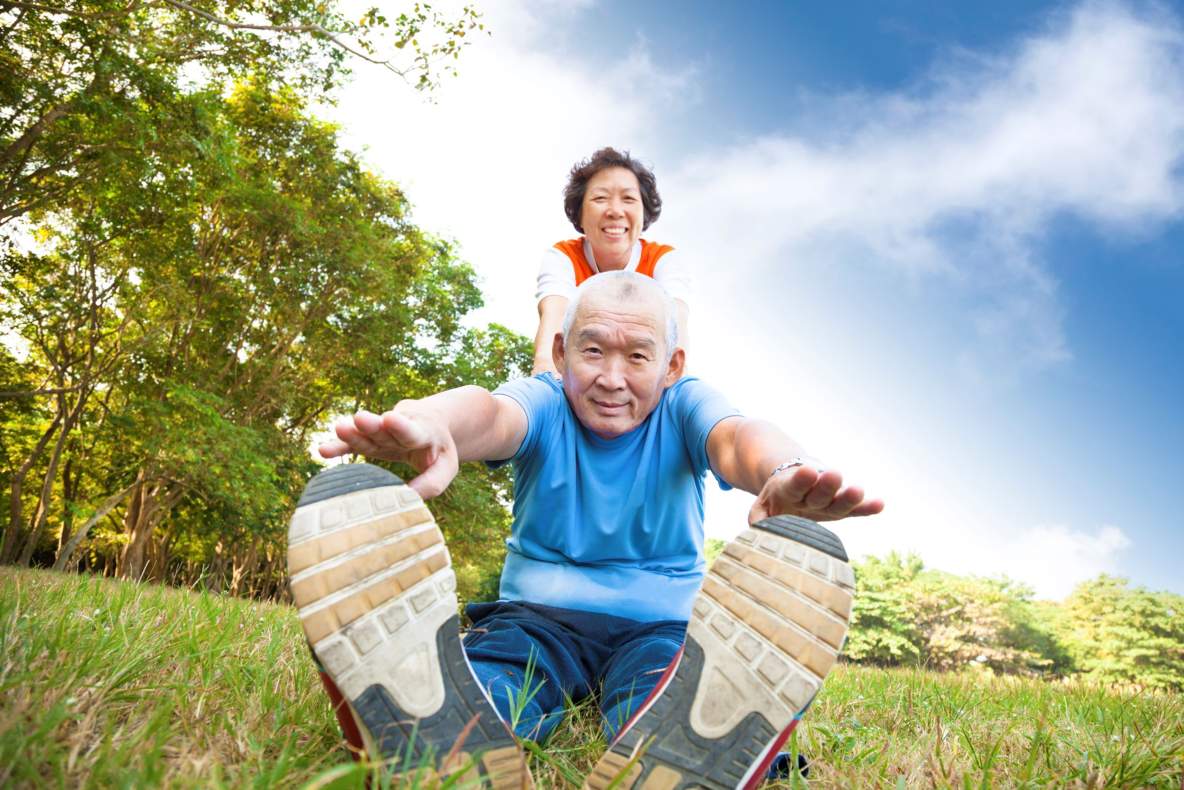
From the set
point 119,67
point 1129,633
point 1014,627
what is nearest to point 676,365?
point 119,67

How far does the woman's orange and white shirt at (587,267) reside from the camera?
3523mm

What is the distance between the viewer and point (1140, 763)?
148 cm

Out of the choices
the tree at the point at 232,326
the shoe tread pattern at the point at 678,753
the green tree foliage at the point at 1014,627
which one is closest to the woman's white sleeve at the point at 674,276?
the shoe tread pattern at the point at 678,753

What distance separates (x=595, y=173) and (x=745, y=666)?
3.20 metres

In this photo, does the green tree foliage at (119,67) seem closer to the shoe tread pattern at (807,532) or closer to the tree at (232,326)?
the tree at (232,326)

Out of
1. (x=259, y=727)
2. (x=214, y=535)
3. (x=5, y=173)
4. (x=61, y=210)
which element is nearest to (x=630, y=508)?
(x=259, y=727)

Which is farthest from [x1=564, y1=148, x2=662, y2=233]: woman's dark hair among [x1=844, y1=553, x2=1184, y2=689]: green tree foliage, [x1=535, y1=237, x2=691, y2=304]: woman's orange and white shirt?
[x1=844, y1=553, x2=1184, y2=689]: green tree foliage

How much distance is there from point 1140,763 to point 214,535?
15.8 metres

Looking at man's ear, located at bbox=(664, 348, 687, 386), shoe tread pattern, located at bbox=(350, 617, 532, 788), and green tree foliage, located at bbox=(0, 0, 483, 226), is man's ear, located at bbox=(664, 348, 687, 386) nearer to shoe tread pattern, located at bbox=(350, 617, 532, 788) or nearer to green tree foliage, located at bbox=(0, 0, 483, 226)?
shoe tread pattern, located at bbox=(350, 617, 532, 788)

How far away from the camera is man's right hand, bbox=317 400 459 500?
142cm

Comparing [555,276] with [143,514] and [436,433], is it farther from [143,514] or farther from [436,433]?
[143,514]

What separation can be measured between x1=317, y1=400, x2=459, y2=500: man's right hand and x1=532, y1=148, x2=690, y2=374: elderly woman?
1779 mm

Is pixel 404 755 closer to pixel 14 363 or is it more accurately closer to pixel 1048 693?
pixel 1048 693

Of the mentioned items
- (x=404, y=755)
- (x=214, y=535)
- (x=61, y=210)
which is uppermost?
(x=61, y=210)
